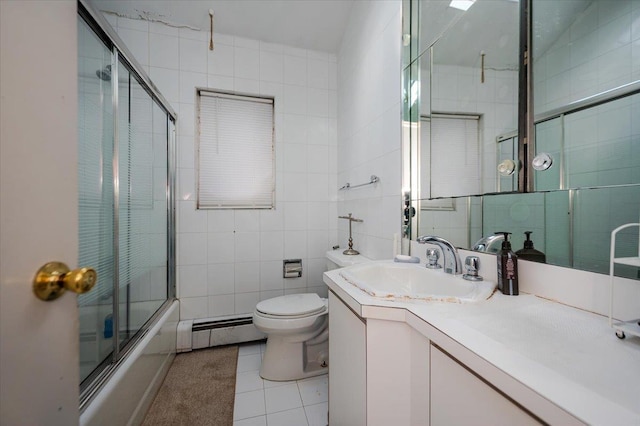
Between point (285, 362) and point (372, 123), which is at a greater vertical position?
point (372, 123)

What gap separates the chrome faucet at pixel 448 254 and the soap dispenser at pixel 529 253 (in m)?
0.19

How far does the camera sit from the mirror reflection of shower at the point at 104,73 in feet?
3.65

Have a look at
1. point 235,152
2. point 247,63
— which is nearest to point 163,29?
point 247,63

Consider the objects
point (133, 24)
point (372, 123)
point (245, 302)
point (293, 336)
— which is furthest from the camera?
point (245, 302)

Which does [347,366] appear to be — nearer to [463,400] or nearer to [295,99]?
[463,400]

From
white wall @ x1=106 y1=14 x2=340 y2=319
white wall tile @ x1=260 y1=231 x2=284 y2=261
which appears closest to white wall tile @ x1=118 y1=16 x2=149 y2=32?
white wall @ x1=106 y1=14 x2=340 y2=319

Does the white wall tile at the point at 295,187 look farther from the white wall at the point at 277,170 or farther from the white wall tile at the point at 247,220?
the white wall tile at the point at 247,220

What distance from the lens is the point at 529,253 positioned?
77 cm

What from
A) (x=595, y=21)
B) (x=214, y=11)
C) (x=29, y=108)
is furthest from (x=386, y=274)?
(x=214, y=11)

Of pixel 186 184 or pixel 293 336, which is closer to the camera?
pixel 293 336

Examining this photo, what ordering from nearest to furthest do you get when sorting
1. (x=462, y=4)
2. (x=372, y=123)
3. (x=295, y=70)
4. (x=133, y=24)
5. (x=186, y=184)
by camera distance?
(x=462, y=4)
(x=372, y=123)
(x=133, y=24)
(x=186, y=184)
(x=295, y=70)

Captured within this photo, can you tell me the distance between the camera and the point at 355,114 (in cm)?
189

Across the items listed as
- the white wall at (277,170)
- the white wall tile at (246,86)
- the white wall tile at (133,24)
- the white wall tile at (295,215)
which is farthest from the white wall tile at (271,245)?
the white wall tile at (133,24)

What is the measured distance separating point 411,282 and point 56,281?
3.46ft
